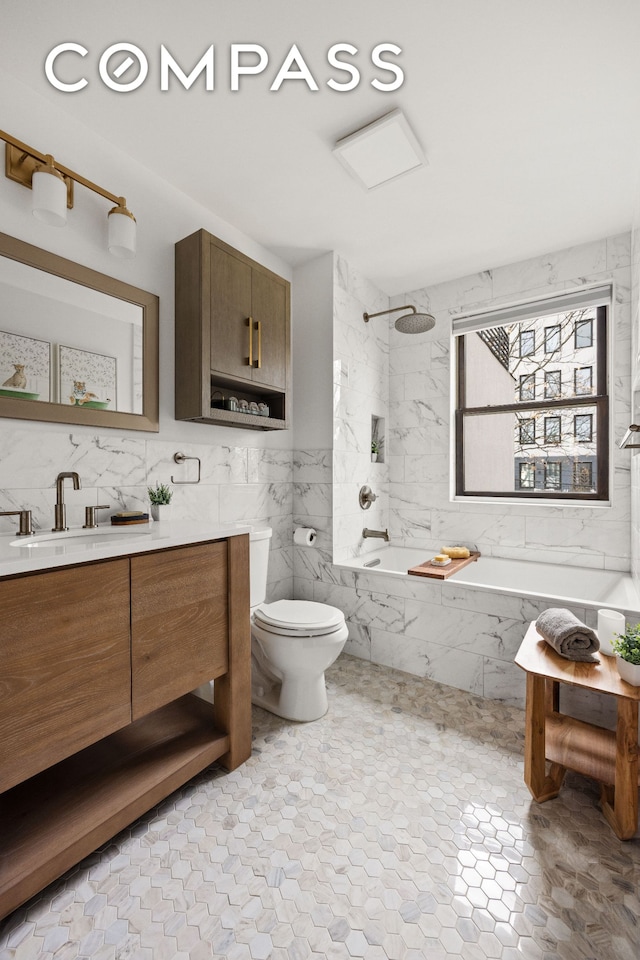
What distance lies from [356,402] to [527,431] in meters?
1.21

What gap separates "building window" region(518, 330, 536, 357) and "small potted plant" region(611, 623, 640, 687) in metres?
2.11

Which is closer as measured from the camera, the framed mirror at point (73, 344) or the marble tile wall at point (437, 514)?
the framed mirror at point (73, 344)

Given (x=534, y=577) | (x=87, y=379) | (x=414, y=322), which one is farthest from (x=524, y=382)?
(x=87, y=379)

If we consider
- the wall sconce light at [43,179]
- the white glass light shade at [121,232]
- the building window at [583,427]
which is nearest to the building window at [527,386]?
the building window at [583,427]

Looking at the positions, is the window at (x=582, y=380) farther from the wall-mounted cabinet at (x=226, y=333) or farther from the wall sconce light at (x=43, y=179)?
the wall sconce light at (x=43, y=179)

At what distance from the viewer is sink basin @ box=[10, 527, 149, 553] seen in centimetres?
130

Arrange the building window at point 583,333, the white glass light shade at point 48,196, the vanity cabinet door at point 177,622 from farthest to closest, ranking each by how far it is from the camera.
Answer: the building window at point 583,333 < the white glass light shade at point 48,196 < the vanity cabinet door at point 177,622

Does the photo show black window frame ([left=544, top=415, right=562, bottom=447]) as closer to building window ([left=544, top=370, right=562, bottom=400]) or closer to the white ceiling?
building window ([left=544, top=370, right=562, bottom=400])

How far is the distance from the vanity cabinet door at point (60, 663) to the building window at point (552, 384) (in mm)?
2801

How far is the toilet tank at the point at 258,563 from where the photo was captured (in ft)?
6.49

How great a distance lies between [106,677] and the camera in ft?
3.81

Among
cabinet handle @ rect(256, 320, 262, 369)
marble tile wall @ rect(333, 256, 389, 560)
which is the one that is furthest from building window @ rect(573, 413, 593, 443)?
cabinet handle @ rect(256, 320, 262, 369)

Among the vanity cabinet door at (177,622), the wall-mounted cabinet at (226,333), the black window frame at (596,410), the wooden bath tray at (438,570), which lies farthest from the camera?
the black window frame at (596,410)

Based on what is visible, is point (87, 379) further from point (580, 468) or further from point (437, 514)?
point (580, 468)
